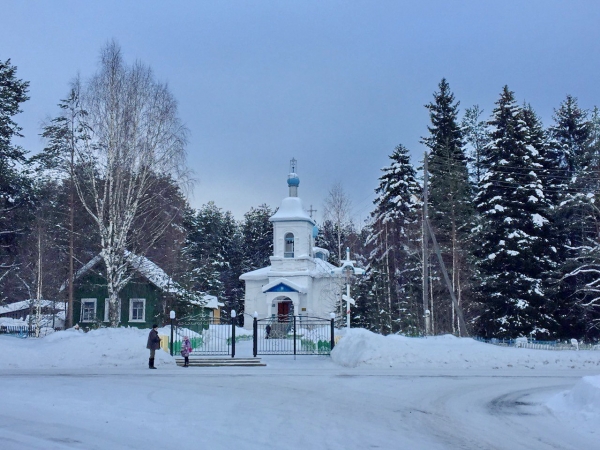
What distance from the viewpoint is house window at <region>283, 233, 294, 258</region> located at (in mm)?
48406

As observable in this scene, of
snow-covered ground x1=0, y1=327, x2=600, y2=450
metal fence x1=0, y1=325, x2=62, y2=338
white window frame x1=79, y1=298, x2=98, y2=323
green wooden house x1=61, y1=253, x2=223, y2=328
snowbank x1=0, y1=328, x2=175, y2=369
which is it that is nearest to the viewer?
snow-covered ground x1=0, y1=327, x2=600, y2=450

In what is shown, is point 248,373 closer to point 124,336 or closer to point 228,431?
point 124,336

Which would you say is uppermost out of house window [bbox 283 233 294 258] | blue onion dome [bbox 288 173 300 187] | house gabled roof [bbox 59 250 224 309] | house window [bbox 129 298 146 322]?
blue onion dome [bbox 288 173 300 187]

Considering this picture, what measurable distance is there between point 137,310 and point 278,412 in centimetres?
3341

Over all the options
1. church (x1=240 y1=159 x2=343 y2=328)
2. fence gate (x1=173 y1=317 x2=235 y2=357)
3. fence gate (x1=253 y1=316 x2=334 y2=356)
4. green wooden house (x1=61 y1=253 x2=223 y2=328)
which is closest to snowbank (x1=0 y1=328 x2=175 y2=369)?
fence gate (x1=173 y1=317 x2=235 y2=357)

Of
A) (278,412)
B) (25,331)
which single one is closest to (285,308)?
(25,331)

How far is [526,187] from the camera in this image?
3669 cm

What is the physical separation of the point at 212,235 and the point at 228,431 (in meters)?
63.6

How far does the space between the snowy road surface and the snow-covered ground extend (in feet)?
0.10

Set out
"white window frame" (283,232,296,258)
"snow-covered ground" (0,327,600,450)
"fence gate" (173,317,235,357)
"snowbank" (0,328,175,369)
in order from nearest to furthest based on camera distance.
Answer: "snow-covered ground" (0,327,600,450), "snowbank" (0,328,175,369), "fence gate" (173,317,235,357), "white window frame" (283,232,296,258)

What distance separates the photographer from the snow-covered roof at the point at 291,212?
1876 inches

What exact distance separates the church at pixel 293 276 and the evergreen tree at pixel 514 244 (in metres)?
13.0

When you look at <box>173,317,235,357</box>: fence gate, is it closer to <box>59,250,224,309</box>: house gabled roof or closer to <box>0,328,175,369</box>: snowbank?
<box>0,328,175,369</box>: snowbank

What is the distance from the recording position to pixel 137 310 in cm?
4266
